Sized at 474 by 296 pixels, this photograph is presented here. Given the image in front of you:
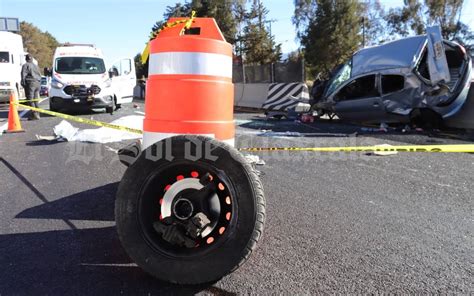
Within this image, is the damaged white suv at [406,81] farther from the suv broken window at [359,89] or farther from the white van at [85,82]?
the white van at [85,82]

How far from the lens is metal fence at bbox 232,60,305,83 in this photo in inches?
763

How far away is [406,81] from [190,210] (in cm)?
893

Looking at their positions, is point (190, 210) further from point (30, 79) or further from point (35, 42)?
point (35, 42)

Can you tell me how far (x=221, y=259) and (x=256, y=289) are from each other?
29 cm

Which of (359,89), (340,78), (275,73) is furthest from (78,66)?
(359,89)

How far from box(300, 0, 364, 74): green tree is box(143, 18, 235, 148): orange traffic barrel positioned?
48.9 meters

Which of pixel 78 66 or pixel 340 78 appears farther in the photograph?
pixel 78 66

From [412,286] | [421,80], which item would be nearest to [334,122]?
[421,80]

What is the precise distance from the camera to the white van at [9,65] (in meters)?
19.5

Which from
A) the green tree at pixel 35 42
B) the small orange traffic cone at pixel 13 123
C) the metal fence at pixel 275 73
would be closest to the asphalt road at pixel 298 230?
the small orange traffic cone at pixel 13 123

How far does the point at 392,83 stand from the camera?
10.4 m

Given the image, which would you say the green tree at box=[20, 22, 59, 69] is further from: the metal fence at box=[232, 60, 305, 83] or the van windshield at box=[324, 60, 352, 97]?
the van windshield at box=[324, 60, 352, 97]

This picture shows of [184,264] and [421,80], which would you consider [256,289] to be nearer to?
[184,264]

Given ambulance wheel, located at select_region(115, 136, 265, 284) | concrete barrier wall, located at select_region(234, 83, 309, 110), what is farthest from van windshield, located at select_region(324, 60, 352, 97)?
ambulance wheel, located at select_region(115, 136, 265, 284)
